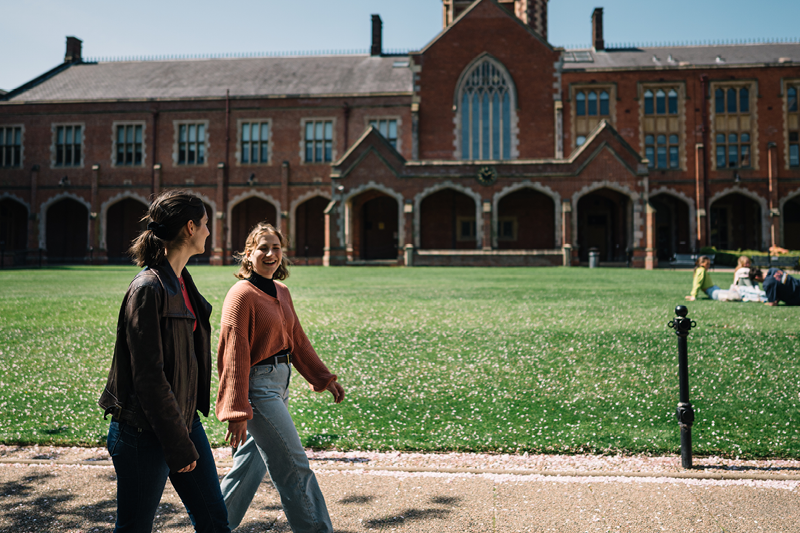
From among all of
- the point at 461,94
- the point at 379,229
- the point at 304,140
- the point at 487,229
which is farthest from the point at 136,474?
the point at 304,140

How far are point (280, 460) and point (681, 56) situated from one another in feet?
132

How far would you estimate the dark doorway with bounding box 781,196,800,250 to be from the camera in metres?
34.3

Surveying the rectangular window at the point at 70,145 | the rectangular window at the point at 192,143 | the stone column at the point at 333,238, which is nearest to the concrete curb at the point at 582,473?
the stone column at the point at 333,238

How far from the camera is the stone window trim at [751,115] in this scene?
33.0 metres

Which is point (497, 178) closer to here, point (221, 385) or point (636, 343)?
point (636, 343)

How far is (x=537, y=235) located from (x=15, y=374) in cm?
2856

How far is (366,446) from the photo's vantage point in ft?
14.8

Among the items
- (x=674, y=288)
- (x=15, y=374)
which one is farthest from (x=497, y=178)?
(x=15, y=374)

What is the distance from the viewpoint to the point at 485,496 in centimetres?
346

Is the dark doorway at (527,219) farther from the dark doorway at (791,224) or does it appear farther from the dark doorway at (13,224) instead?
the dark doorway at (13,224)

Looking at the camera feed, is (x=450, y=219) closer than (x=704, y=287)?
No

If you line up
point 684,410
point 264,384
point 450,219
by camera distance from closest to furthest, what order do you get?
point 264,384 < point 684,410 < point 450,219

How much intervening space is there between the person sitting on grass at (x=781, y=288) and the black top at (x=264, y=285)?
11.2 metres

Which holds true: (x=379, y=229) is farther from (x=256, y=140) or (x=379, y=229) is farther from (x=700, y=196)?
(x=700, y=196)
